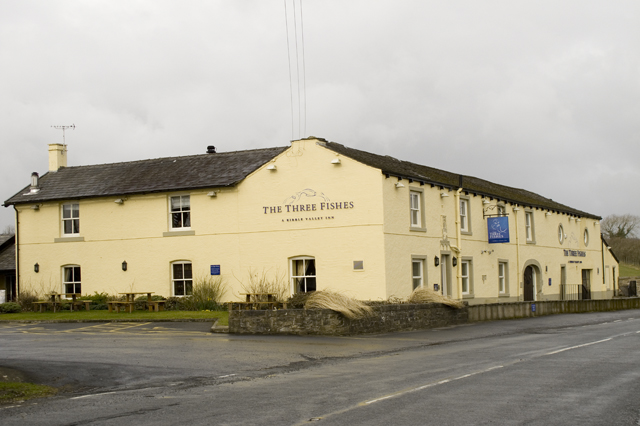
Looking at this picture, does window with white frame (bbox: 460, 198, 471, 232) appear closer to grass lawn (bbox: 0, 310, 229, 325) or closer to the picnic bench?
grass lawn (bbox: 0, 310, 229, 325)

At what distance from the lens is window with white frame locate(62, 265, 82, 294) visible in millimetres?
33812

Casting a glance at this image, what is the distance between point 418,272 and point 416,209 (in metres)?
2.63

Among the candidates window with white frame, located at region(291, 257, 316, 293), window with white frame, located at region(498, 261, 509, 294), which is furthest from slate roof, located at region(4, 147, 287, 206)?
window with white frame, located at region(498, 261, 509, 294)

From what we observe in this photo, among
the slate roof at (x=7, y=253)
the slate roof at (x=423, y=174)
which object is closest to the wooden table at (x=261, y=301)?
the slate roof at (x=423, y=174)

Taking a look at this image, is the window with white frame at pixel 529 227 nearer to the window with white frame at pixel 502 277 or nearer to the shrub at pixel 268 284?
the window with white frame at pixel 502 277

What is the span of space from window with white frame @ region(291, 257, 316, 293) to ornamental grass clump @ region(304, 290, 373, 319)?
23.5ft

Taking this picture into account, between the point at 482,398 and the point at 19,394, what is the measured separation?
6967 millimetres

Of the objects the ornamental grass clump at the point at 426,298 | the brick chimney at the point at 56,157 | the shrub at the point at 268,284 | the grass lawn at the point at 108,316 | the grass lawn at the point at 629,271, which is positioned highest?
the brick chimney at the point at 56,157

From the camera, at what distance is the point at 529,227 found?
40.0 meters

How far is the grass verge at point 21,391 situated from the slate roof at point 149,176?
19324 millimetres

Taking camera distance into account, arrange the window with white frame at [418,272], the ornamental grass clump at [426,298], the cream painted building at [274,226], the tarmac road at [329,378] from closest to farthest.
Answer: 1. the tarmac road at [329,378]
2. the ornamental grass clump at [426,298]
3. the cream painted building at [274,226]
4. the window with white frame at [418,272]

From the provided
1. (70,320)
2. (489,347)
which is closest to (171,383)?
(489,347)

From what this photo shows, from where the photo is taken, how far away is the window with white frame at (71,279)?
111ft

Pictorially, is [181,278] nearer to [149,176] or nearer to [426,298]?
[149,176]
